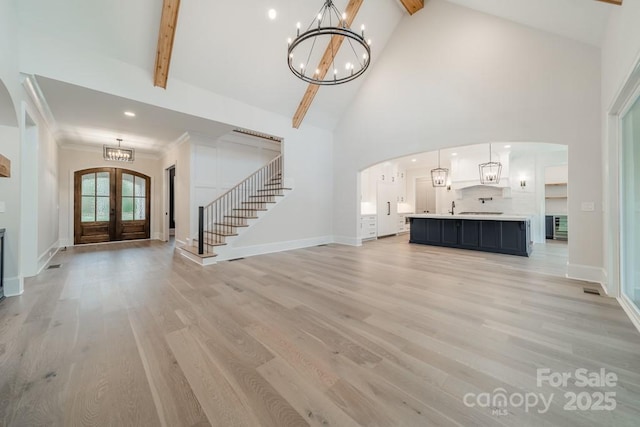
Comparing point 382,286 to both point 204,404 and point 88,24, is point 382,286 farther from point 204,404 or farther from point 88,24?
point 88,24

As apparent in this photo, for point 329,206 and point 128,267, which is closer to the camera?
point 128,267

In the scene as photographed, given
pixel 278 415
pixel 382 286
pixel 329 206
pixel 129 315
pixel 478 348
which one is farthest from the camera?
pixel 329 206

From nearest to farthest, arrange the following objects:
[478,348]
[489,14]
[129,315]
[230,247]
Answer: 1. [478,348]
2. [129,315]
3. [489,14]
4. [230,247]

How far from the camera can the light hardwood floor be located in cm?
128

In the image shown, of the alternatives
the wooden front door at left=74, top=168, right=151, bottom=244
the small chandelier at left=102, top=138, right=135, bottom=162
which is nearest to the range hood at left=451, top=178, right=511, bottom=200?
the small chandelier at left=102, top=138, right=135, bottom=162

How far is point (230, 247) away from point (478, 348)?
15.1ft

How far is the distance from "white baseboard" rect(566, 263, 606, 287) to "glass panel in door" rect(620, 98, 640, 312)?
31.9 inches

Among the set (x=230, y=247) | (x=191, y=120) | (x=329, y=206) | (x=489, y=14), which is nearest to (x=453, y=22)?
(x=489, y=14)

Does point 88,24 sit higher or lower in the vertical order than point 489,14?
lower

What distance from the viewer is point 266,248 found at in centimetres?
582

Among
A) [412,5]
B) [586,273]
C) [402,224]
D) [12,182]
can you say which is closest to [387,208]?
[402,224]

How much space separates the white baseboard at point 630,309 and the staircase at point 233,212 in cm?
573

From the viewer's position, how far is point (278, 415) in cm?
126

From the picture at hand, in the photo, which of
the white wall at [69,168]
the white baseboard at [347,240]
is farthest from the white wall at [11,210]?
the white baseboard at [347,240]
